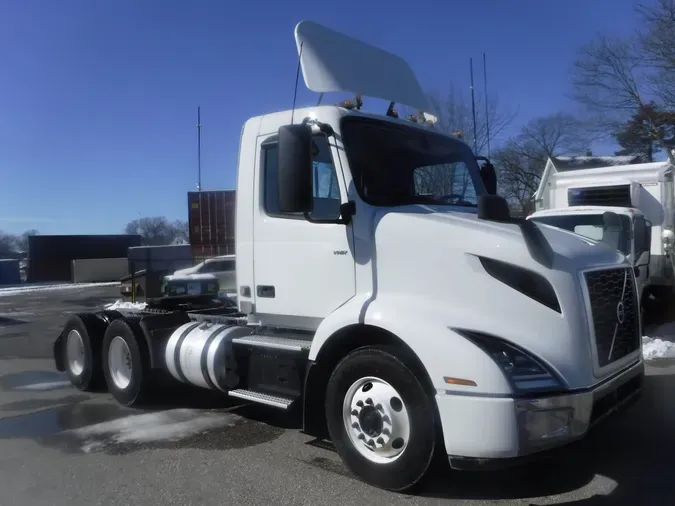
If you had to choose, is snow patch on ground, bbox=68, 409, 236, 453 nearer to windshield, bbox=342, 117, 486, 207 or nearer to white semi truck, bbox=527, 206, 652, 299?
windshield, bbox=342, 117, 486, 207

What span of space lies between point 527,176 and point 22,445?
2926 cm

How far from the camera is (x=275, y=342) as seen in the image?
209 inches

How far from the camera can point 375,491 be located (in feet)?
14.6

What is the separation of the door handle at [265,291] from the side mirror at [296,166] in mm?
1162

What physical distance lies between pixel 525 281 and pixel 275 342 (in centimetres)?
224

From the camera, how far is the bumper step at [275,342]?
16.5ft

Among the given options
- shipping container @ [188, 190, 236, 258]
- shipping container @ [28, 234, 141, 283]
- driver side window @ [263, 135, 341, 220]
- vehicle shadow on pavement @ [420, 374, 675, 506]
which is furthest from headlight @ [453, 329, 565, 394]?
shipping container @ [28, 234, 141, 283]

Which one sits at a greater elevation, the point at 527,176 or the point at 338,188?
the point at 527,176

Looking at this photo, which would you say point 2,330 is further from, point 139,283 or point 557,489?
point 557,489

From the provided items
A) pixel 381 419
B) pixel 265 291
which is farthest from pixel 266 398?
pixel 381 419

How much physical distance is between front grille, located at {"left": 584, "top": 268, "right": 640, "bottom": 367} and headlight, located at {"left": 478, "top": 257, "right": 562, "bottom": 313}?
34cm

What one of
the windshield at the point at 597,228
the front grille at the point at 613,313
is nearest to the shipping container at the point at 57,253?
the windshield at the point at 597,228

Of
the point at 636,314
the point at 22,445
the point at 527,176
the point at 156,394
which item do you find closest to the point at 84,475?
the point at 22,445

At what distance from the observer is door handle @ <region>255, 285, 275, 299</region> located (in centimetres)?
541
